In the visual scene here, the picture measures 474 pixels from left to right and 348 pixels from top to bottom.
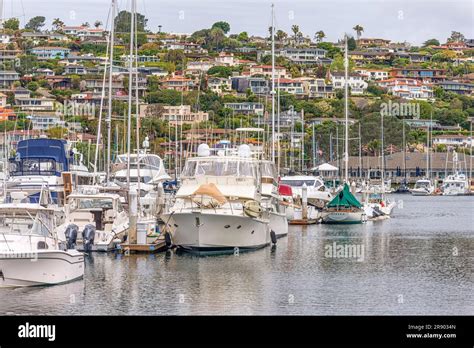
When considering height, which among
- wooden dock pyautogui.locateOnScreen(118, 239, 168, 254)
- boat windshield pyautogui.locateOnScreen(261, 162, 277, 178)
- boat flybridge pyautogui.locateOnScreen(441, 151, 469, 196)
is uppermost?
boat windshield pyautogui.locateOnScreen(261, 162, 277, 178)

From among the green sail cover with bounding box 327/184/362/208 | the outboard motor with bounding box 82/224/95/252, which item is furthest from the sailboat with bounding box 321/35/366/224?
the outboard motor with bounding box 82/224/95/252

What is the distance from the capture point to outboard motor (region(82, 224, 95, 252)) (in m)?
44.7

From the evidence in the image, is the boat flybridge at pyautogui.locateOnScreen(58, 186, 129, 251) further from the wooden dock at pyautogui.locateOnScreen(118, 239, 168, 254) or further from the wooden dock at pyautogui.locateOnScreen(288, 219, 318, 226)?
the wooden dock at pyautogui.locateOnScreen(288, 219, 318, 226)

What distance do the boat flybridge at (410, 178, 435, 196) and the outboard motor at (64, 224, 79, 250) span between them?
342ft

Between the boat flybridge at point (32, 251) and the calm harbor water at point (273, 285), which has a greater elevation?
the boat flybridge at point (32, 251)

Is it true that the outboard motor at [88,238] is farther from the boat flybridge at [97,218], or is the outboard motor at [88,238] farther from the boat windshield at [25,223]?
the boat windshield at [25,223]

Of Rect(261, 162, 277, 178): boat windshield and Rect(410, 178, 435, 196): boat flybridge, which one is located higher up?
Rect(261, 162, 277, 178): boat windshield

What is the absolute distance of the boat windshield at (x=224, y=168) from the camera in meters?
49.3

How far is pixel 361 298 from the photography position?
36.2m

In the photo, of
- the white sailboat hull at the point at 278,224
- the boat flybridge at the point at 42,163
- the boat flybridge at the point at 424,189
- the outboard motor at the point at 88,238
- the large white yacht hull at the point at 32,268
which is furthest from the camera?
the boat flybridge at the point at 424,189

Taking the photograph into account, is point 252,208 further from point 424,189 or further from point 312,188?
point 424,189

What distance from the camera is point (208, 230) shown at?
46094mm

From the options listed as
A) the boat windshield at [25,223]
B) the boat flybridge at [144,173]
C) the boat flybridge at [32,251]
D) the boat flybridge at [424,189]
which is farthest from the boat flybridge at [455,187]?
the boat windshield at [25,223]
